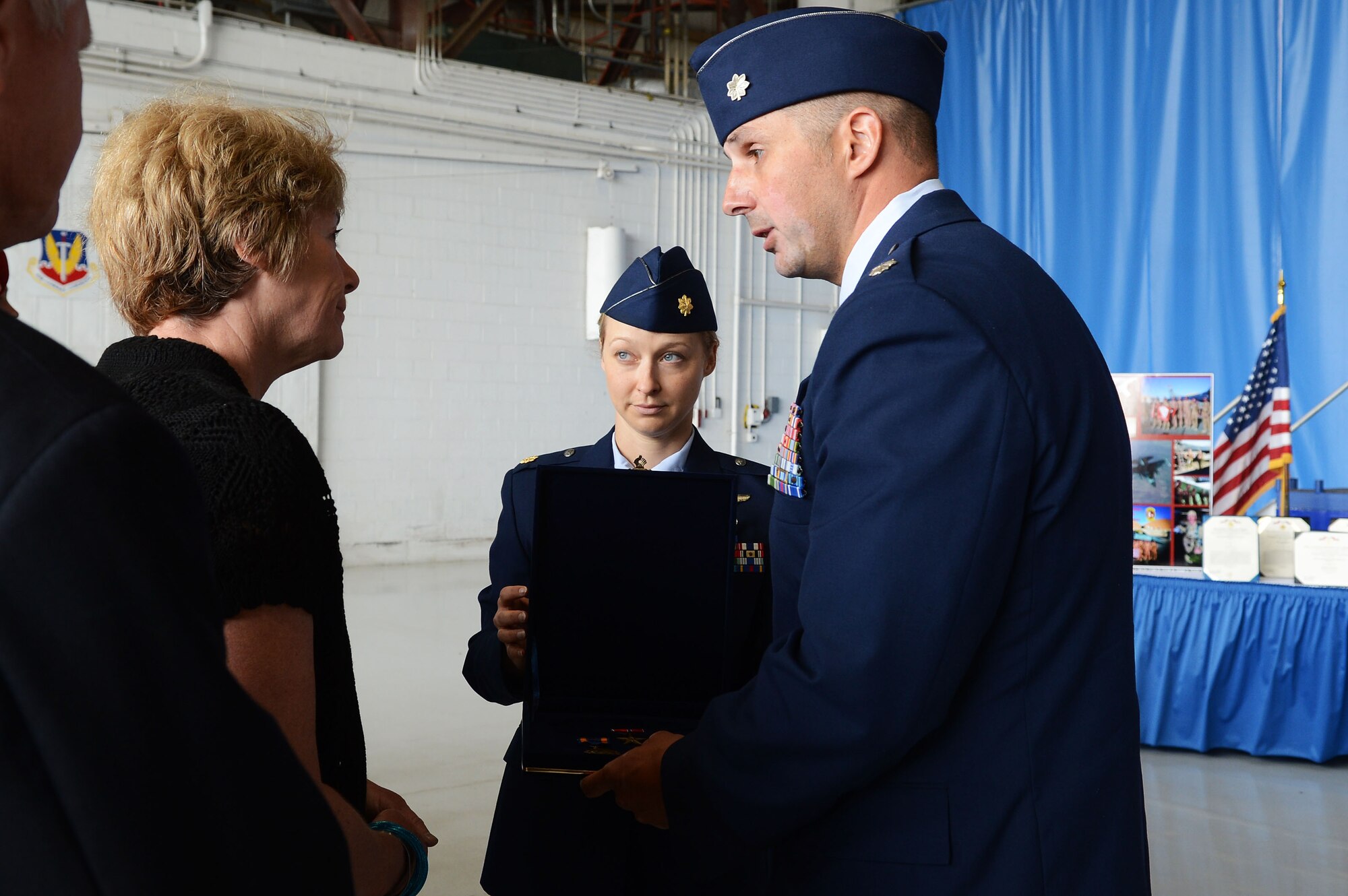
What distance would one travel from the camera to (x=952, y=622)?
0.98 metres

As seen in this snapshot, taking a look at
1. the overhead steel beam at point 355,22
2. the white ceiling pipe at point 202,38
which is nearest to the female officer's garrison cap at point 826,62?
the white ceiling pipe at point 202,38

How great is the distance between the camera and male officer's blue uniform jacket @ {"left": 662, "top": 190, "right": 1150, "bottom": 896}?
3.21 feet

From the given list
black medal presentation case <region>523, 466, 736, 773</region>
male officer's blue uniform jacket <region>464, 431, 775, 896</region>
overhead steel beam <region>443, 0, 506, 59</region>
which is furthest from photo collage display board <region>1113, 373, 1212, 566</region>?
overhead steel beam <region>443, 0, 506, 59</region>

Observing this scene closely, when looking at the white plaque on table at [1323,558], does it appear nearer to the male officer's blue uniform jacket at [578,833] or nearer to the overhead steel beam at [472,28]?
the male officer's blue uniform jacket at [578,833]

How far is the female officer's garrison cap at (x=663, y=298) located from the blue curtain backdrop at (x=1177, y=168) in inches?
177

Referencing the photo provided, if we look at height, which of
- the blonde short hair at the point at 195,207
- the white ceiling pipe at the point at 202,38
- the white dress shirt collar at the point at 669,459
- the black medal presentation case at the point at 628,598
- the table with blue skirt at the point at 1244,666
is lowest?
the table with blue skirt at the point at 1244,666

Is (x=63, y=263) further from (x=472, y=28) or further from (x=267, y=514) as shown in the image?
(x=267, y=514)

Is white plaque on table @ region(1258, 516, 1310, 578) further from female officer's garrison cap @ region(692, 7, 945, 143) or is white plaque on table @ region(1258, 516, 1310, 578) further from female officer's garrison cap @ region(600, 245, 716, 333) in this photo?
female officer's garrison cap @ region(692, 7, 945, 143)

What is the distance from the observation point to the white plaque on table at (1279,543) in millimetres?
4051

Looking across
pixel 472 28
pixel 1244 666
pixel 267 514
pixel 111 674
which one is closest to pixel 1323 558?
pixel 1244 666

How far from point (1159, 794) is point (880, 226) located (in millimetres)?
3192

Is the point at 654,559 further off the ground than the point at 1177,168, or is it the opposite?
the point at 1177,168

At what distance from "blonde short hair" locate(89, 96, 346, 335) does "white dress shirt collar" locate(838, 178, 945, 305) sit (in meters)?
0.57

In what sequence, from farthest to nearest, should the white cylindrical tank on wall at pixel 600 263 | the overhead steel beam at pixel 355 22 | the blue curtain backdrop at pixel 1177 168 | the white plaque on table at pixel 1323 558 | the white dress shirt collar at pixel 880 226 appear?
the white cylindrical tank on wall at pixel 600 263, the overhead steel beam at pixel 355 22, the blue curtain backdrop at pixel 1177 168, the white plaque on table at pixel 1323 558, the white dress shirt collar at pixel 880 226
